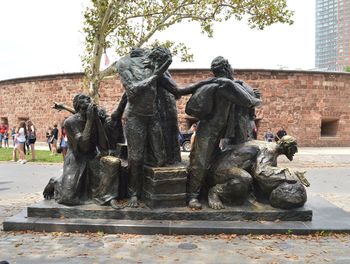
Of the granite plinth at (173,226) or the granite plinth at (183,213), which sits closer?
the granite plinth at (173,226)

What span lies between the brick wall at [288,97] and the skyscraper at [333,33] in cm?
4187

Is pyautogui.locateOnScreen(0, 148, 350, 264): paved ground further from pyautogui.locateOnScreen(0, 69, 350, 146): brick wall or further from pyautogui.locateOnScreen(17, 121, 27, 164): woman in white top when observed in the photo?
pyautogui.locateOnScreen(0, 69, 350, 146): brick wall

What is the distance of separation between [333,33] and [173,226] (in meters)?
70.8

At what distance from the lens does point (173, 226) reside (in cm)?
531

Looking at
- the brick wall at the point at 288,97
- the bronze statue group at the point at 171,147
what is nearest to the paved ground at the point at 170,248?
the bronze statue group at the point at 171,147

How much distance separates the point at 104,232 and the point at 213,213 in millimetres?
1388

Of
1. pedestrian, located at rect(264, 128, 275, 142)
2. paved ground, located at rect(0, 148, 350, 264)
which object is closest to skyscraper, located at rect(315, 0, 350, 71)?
pedestrian, located at rect(264, 128, 275, 142)

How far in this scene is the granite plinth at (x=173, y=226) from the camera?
17.3 ft

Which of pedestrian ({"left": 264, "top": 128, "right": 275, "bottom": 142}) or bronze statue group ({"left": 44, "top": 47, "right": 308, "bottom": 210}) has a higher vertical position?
bronze statue group ({"left": 44, "top": 47, "right": 308, "bottom": 210})

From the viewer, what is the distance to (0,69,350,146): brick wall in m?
23.1

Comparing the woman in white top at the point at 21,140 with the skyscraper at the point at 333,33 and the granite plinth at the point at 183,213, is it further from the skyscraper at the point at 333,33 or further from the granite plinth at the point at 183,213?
the skyscraper at the point at 333,33

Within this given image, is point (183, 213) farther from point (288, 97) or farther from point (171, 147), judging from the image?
point (288, 97)

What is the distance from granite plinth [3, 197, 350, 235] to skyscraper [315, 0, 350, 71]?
204ft

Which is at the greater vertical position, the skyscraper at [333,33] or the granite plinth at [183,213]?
the skyscraper at [333,33]
